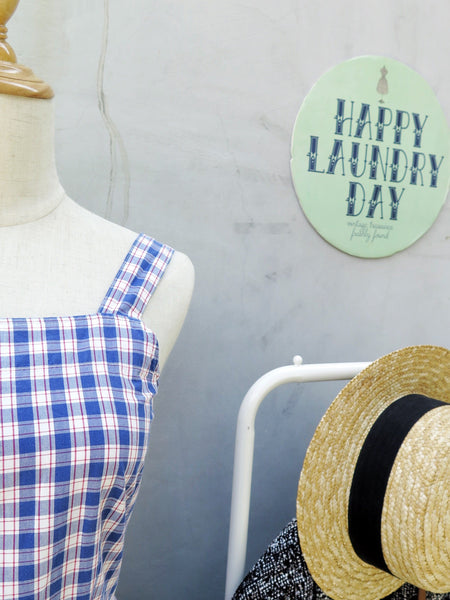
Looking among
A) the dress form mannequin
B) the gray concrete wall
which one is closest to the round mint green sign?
the gray concrete wall

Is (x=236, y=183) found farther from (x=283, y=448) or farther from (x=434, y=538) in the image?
(x=434, y=538)

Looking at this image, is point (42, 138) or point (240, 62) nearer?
point (42, 138)

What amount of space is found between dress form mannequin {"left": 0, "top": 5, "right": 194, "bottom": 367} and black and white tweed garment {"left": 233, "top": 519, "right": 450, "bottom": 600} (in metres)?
0.30

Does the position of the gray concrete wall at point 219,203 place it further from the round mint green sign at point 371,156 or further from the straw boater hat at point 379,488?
the straw boater hat at point 379,488

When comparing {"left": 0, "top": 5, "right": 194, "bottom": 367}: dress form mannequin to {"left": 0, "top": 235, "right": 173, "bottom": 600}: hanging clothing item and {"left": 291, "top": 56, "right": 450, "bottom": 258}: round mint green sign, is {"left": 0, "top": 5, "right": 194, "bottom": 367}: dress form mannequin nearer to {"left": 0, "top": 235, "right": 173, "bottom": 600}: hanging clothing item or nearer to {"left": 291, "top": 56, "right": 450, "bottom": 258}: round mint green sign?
{"left": 0, "top": 235, "right": 173, "bottom": 600}: hanging clothing item

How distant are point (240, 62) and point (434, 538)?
792mm

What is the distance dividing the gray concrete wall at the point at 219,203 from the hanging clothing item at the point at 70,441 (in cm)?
39

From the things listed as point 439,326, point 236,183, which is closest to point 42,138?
point 236,183

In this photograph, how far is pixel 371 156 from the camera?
1.20 metres

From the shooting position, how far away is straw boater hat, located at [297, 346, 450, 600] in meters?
0.75

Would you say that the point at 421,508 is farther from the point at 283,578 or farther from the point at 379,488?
the point at 283,578

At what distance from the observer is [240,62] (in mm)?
1084

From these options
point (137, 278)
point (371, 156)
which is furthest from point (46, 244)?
point (371, 156)

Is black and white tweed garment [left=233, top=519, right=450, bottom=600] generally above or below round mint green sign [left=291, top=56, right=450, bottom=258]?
below
